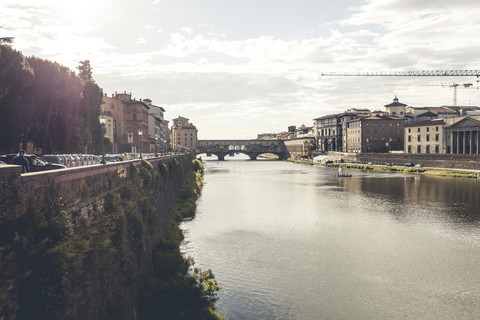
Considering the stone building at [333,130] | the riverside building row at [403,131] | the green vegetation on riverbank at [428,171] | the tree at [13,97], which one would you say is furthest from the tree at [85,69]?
the stone building at [333,130]

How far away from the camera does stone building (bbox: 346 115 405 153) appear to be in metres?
147

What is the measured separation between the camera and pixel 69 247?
37.2 ft

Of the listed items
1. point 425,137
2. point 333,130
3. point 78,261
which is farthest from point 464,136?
point 78,261

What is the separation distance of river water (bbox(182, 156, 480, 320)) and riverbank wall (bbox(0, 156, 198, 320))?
671 cm

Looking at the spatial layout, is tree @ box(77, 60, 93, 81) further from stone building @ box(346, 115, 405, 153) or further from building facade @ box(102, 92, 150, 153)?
stone building @ box(346, 115, 405, 153)

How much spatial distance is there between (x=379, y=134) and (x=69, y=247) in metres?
149

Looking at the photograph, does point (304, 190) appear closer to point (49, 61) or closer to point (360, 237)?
point (360, 237)

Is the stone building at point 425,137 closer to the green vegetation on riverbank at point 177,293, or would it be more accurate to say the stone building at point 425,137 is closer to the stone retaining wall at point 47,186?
the green vegetation on riverbank at point 177,293

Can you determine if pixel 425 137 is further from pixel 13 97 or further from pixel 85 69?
pixel 13 97

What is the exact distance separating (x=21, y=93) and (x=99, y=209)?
2810 centimetres

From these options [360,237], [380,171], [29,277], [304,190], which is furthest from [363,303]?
[380,171]

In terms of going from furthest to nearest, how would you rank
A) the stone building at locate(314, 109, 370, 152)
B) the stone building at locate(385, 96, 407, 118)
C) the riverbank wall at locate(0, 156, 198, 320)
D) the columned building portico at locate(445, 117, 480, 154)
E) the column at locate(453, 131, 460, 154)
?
the stone building at locate(314, 109, 370, 152)
the stone building at locate(385, 96, 407, 118)
the column at locate(453, 131, 460, 154)
the columned building portico at locate(445, 117, 480, 154)
the riverbank wall at locate(0, 156, 198, 320)

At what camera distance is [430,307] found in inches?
838

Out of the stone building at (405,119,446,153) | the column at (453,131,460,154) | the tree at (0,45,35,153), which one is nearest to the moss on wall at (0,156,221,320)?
the tree at (0,45,35,153)
